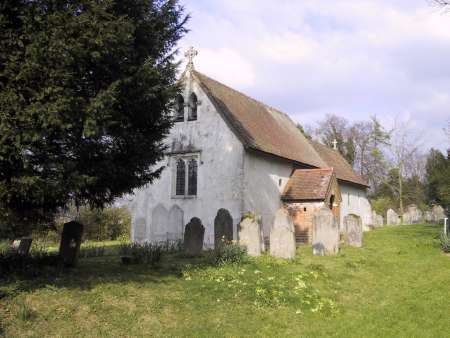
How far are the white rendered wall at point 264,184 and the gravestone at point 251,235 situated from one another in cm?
480

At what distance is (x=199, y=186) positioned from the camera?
69.1 ft

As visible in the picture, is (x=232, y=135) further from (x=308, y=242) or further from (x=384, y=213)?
(x=384, y=213)

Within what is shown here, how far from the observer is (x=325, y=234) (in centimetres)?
1595

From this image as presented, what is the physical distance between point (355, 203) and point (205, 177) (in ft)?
54.7

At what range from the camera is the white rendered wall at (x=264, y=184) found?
20297 millimetres

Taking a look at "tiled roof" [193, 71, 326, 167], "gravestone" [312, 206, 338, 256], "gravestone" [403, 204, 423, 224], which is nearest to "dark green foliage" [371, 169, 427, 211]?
"gravestone" [403, 204, 423, 224]

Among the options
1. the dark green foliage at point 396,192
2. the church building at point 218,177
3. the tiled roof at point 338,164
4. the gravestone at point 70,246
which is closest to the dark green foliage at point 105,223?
the church building at point 218,177

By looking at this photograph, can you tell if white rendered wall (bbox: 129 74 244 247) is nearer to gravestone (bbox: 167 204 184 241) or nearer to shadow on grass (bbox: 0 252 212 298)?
gravestone (bbox: 167 204 184 241)

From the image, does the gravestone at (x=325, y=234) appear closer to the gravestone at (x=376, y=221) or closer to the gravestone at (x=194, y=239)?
the gravestone at (x=194, y=239)

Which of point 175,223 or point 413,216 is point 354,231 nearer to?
point 175,223

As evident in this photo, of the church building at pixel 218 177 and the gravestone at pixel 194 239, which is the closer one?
the gravestone at pixel 194 239

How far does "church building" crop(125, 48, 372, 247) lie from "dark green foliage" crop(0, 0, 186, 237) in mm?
9971

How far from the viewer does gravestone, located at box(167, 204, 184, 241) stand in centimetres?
2117

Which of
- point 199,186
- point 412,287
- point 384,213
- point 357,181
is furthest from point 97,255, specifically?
point 384,213
